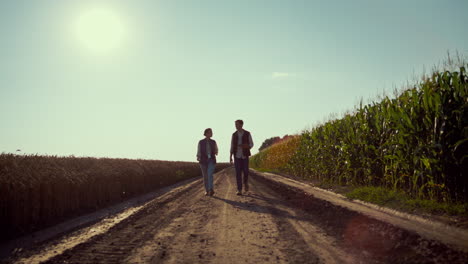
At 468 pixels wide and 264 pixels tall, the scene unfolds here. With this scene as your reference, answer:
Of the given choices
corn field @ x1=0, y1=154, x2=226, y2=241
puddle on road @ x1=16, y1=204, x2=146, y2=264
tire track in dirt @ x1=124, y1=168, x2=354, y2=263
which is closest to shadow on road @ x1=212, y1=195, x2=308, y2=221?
tire track in dirt @ x1=124, y1=168, x2=354, y2=263

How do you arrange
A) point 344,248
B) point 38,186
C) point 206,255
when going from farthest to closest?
point 38,186 → point 344,248 → point 206,255

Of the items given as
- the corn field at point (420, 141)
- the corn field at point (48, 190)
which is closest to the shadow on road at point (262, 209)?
the corn field at point (420, 141)

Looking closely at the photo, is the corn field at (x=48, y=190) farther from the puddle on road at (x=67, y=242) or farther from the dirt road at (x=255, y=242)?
the dirt road at (x=255, y=242)

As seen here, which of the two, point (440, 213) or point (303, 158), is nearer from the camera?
point (440, 213)

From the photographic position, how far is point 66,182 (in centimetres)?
802

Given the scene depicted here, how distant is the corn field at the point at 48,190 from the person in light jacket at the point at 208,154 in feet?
11.4

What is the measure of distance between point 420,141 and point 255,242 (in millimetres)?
4636

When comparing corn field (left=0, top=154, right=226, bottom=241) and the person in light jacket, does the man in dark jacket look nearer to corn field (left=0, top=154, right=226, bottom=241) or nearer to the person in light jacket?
the person in light jacket

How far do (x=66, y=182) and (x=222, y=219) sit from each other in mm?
4763

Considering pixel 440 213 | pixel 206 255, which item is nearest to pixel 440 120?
pixel 440 213

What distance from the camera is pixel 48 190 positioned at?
7.29 metres

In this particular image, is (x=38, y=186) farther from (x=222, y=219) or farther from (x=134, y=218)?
(x=222, y=219)

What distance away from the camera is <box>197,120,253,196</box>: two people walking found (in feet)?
31.6

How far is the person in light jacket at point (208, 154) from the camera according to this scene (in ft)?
32.9
